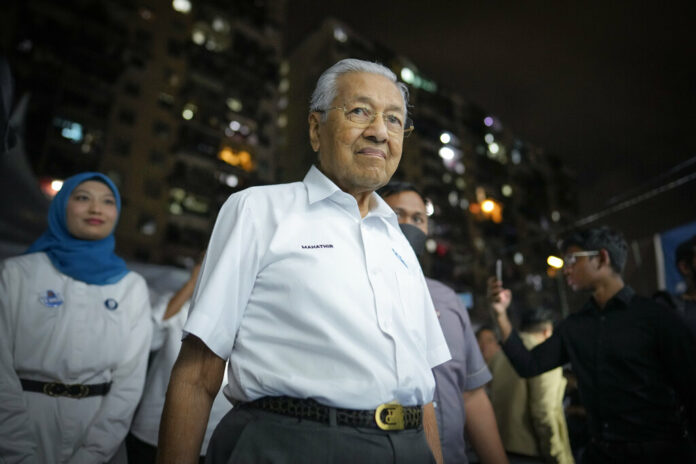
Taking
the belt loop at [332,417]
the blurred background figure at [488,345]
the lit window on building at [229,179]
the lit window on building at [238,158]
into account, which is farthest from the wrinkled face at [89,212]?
the lit window on building at [238,158]

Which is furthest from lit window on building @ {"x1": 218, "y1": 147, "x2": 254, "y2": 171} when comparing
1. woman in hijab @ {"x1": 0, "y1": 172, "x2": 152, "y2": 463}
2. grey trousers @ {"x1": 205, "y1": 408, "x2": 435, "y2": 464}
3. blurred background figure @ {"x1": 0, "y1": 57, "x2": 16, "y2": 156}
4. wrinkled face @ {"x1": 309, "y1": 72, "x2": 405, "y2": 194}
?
grey trousers @ {"x1": 205, "y1": 408, "x2": 435, "y2": 464}

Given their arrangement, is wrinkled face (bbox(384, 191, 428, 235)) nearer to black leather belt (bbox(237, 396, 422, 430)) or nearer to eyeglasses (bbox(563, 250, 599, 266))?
eyeglasses (bbox(563, 250, 599, 266))

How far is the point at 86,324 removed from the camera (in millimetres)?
2758

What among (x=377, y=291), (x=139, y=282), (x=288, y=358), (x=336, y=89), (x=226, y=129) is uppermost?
(x=226, y=129)

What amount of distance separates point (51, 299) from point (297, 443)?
7.49 feet

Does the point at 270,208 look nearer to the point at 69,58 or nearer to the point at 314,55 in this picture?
the point at 69,58

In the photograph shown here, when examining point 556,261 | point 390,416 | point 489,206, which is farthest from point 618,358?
point 489,206

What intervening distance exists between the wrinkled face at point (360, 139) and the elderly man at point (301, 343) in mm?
99

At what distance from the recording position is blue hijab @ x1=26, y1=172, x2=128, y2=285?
2895 mm

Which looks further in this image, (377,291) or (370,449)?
(377,291)

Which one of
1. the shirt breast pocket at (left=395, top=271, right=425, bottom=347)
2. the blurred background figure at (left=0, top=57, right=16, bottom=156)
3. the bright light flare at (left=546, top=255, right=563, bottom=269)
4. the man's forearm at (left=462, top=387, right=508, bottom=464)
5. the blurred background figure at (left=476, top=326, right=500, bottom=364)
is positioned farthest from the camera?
the blurred background figure at (left=476, top=326, right=500, bottom=364)

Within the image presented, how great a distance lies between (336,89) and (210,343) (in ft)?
3.59

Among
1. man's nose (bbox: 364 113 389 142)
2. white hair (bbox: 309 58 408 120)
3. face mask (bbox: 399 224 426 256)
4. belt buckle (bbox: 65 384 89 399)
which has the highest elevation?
white hair (bbox: 309 58 408 120)

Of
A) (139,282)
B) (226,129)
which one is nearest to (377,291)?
(139,282)
